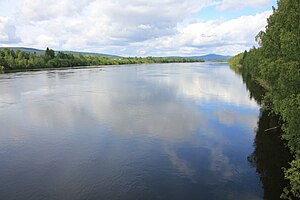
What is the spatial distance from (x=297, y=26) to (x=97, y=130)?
19.7m

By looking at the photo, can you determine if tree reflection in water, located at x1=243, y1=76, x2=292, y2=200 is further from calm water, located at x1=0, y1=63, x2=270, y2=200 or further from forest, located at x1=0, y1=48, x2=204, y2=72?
forest, located at x1=0, y1=48, x2=204, y2=72

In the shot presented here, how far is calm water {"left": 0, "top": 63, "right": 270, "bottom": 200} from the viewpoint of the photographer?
17.6 m

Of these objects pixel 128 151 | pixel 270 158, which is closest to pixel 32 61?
pixel 128 151

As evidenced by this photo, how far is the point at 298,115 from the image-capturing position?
48.2ft

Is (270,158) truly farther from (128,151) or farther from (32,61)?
(32,61)

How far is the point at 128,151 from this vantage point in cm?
2341

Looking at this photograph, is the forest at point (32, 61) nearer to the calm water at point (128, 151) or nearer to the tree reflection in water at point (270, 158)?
the calm water at point (128, 151)

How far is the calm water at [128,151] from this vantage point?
17.6m

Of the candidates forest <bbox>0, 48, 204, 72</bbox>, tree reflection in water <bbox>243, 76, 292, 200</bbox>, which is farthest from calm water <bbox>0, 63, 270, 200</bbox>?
forest <bbox>0, 48, 204, 72</bbox>

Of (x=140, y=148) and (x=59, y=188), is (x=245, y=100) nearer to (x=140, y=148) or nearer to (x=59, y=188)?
(x=140, y=148)

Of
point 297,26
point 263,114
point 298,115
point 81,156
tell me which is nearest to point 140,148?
point 81,156

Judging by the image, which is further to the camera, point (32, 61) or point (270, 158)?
point (32, 61)

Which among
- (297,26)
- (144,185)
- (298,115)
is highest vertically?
(297,26)

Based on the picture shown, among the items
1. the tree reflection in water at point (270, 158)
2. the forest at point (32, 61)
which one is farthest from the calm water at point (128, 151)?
the forest at point (32, 61)
